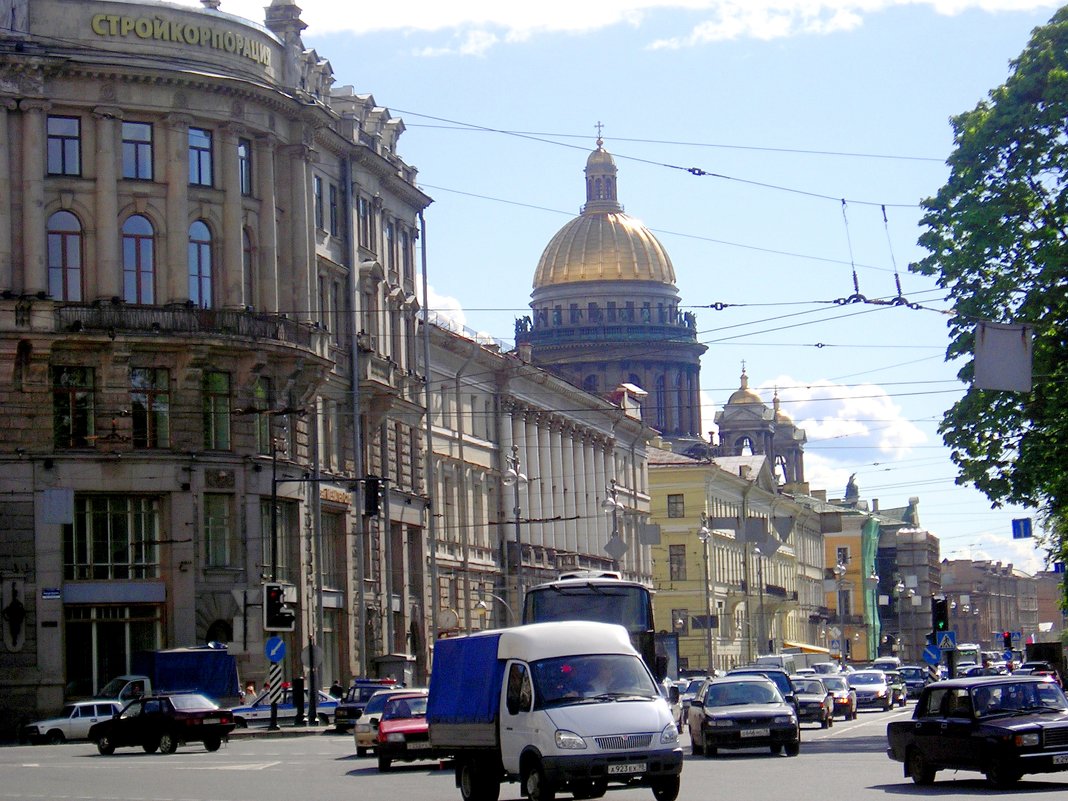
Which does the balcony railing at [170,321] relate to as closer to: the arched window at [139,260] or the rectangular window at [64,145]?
the arched window at [139,260]

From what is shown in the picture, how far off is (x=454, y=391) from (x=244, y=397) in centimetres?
2340

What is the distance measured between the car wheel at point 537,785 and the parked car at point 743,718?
12071 millimetres

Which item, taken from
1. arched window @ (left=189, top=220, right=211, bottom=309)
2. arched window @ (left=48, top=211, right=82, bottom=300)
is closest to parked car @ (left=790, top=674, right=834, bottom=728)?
arched window @ (left=189, top=220, right=211, bottom=309)

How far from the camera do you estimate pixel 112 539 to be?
192 feet

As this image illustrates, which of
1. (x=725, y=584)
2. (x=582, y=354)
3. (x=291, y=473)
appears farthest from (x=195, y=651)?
(x=582, y=354)

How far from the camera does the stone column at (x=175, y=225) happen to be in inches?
2341

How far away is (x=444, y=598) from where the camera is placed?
3132 inches

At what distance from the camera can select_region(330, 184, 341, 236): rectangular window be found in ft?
223

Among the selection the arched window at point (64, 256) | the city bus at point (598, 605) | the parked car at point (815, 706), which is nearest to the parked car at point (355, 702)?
the city bus at point (598, 605)

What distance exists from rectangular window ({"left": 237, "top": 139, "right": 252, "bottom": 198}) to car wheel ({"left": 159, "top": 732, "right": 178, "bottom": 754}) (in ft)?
72.7

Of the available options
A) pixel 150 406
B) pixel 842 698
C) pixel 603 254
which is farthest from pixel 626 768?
pixel 603 254

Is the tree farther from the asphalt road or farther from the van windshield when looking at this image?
the van windshield

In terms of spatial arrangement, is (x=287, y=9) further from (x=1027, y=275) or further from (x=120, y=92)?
(x=1027, y=275)

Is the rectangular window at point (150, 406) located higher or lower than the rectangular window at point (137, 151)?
lower
